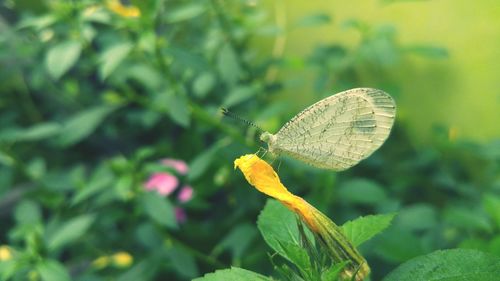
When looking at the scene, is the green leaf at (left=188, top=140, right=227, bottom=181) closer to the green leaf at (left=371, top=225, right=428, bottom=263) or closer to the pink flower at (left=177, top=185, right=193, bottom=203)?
the pink flower at (left=177, top=185, right=193, bottom=203)

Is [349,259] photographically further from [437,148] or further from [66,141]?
[66,141]

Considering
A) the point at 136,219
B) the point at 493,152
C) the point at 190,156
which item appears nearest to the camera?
the point at 493,152

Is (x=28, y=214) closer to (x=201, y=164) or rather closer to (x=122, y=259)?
(x=122, y=259)

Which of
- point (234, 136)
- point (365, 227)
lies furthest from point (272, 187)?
point (234, 136)

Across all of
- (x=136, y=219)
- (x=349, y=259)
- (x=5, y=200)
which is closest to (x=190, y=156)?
(x=136, y=219)

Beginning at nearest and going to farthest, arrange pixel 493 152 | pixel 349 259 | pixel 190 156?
pixel 349 259 < pixel 493 152 < pixel 190 156

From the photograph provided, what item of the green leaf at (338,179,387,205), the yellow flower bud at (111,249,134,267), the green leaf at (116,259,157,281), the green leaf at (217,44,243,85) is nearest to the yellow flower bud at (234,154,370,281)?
the green leaf at (338,179,387,205)

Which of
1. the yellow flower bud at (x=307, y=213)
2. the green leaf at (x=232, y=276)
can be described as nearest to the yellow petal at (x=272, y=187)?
the yellow flower bud at (x=307, y=213)
